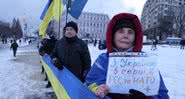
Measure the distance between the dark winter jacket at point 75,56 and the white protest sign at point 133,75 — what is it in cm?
313

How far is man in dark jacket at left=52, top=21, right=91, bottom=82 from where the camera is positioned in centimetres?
567

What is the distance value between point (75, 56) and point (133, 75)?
3.29 meters

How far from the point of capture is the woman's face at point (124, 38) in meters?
2.66

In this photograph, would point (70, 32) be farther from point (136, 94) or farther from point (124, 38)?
point (136, 94)

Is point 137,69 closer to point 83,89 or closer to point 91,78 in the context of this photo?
point 91,78

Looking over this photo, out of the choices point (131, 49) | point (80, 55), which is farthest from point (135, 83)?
point (80, 55)

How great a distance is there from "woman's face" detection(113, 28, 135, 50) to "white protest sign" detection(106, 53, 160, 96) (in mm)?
131

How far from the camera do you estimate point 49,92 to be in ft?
29.6

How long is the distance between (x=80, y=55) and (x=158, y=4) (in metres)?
121

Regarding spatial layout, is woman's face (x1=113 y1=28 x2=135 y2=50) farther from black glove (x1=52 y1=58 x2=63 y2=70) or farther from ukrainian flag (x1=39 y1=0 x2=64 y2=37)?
ukrainian flag (x1=39 y1=0 x2=64 y2=37)

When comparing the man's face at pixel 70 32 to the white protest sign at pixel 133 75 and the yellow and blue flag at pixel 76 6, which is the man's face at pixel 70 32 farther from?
the white protest sign at pixel 133 75

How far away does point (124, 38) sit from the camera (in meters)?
2.66

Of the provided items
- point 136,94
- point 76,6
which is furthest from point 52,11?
point 136,94

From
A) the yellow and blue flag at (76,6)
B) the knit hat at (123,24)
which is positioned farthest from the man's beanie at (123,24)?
the yellow and blue flag at (76,6)
